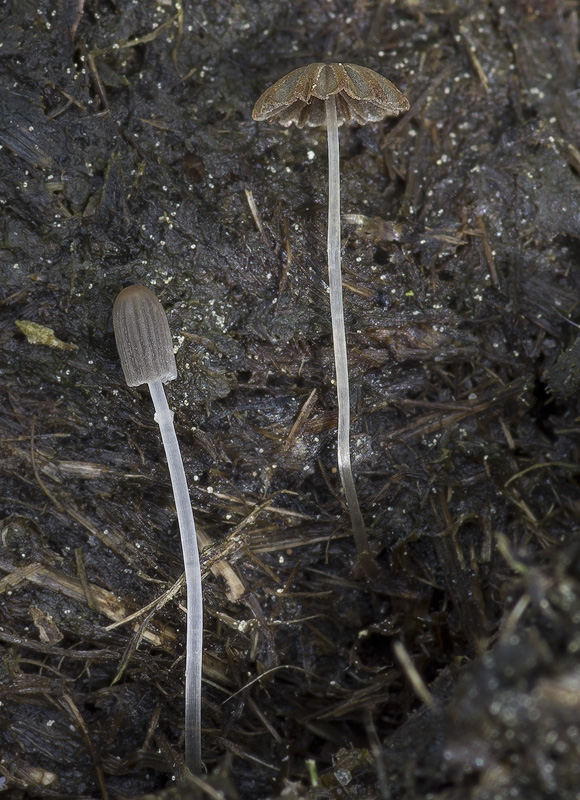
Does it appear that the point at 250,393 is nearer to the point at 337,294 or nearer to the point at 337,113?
the point at 337,294

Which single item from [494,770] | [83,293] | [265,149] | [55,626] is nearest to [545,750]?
[494,770]

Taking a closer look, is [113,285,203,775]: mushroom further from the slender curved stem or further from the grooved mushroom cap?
the grooved mushroom cap

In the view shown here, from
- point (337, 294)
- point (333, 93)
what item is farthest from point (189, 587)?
point (333, 93)

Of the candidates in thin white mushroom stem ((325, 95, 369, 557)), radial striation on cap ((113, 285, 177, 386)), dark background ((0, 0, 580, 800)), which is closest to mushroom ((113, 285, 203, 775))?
radial striation on cap ((113, 285, 177, 386))

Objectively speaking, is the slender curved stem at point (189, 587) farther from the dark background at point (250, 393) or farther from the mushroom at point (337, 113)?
the mushroom at point (337, 113)

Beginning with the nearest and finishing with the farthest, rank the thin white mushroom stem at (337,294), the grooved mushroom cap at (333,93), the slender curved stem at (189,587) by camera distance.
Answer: the grooved mushroom cap at (333,93), the slender curved stem at (189,587), the thin white mushroom stem at (337,294)

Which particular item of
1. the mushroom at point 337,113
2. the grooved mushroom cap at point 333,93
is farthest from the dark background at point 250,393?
the grooved mushroom cap at point 333,93
